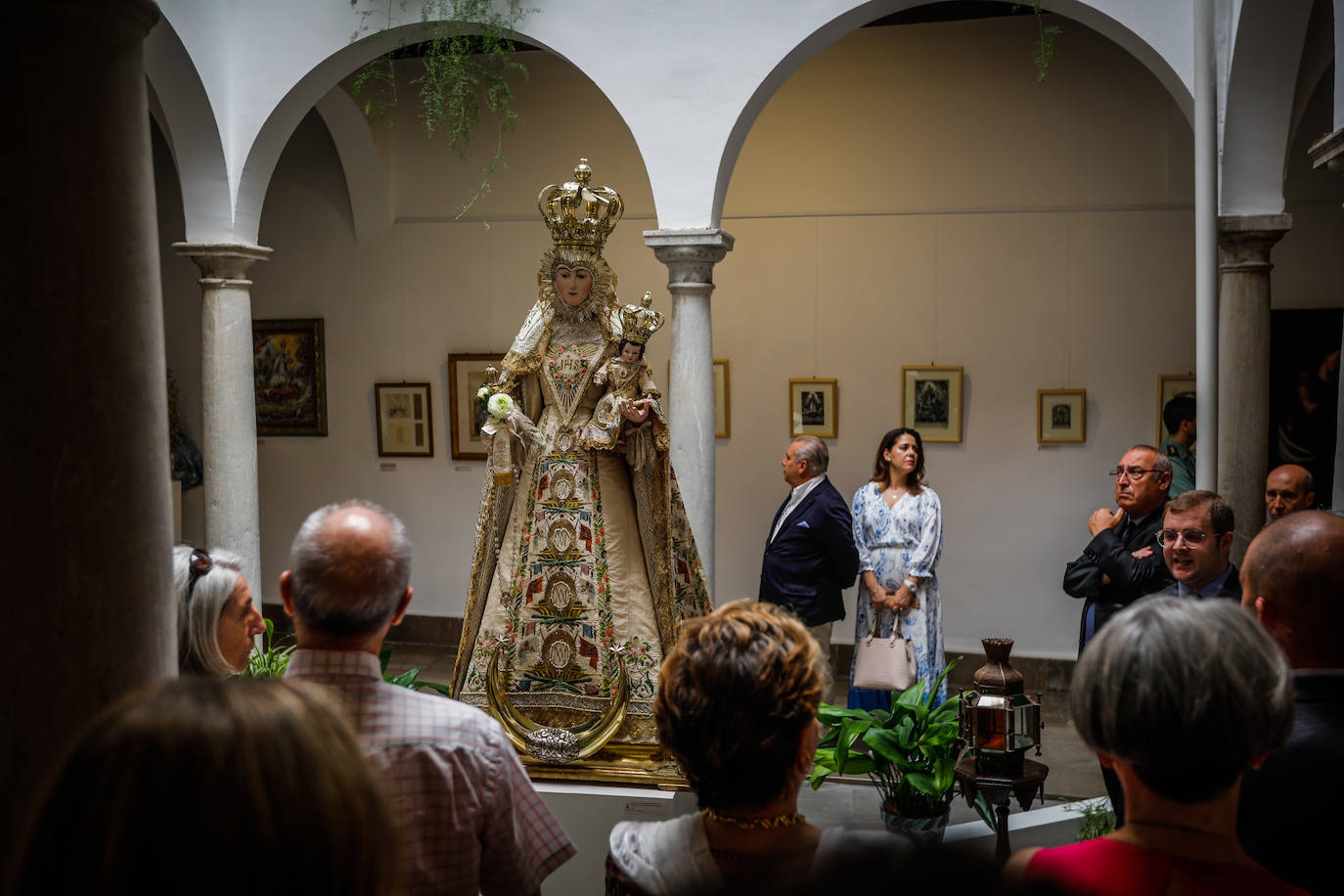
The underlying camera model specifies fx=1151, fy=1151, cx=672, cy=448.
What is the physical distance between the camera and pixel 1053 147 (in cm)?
781

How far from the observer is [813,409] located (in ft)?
27.5

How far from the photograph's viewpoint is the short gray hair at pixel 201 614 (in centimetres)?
265

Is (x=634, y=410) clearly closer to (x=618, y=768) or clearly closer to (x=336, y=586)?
(x=618, y=768)

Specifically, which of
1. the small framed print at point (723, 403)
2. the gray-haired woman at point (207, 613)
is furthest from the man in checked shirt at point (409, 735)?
the small framed print at point (723, 403)

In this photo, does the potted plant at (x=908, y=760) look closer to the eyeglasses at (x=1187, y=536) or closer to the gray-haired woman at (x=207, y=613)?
the eyeglasses at (x=1187, y=536)

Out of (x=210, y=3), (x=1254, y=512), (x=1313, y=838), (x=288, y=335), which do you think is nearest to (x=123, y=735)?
(x=1313, y=838)

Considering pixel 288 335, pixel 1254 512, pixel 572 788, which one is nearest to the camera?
pixel 572 788

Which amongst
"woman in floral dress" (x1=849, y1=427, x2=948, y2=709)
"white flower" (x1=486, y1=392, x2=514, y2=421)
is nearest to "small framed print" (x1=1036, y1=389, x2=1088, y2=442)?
"woman in floral dress" (x1=849, y1=427, x2=948, y2=709)

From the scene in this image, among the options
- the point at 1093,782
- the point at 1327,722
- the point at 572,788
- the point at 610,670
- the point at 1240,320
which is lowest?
the point at 1093,782

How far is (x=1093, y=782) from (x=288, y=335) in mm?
6863

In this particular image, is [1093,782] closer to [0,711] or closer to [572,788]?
[572,788]

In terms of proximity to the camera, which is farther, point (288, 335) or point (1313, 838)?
point (288, 335)

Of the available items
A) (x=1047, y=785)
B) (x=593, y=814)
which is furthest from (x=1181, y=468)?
(x=593, y=814)

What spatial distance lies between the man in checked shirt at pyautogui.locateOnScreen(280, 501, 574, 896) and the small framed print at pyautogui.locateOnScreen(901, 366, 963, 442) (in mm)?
6422
